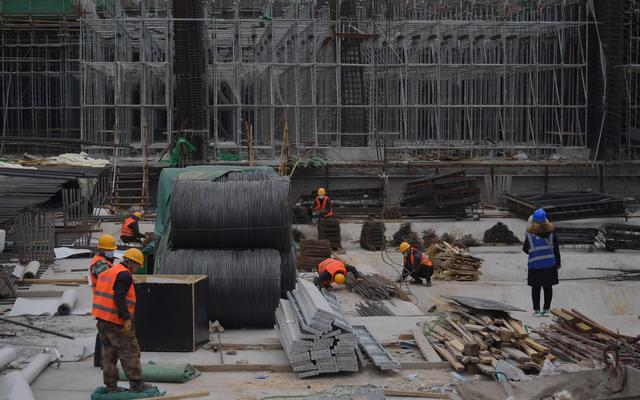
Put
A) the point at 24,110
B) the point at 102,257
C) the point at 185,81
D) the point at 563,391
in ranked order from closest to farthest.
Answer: the point at 563,391 < the point at 102,257 < the point at 185,81 < the point at 24,110

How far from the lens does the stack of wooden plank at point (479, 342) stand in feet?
36.9

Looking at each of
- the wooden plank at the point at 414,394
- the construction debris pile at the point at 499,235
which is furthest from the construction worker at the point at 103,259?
the construction debris pile at the point at 499,235

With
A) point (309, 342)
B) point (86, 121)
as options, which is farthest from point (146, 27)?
point (309, 342)

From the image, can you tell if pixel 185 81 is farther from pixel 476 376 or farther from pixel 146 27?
pixel 476 376

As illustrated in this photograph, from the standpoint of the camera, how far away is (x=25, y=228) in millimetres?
20328

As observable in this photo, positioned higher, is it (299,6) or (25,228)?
(299,6)

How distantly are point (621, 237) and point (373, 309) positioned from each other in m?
10.7

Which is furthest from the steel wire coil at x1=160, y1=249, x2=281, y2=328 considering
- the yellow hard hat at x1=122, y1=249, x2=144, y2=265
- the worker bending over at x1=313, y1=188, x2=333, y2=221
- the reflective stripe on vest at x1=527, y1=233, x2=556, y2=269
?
the worker bending over at x1=313, y1=188, x2=333, y2=221

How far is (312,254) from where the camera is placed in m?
21.5

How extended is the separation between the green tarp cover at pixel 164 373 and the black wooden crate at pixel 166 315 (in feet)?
4.33

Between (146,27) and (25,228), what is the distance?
16.3 m

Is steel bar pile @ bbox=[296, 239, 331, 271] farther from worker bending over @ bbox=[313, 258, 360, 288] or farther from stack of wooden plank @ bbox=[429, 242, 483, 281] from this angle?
worker bending over @ bbox=[313, 258, 360, 288]

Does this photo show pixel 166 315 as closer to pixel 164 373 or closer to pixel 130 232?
pixel 164 373

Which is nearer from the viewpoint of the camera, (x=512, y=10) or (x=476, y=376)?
(x=476, y=376)
